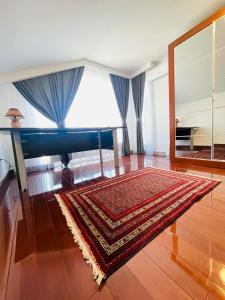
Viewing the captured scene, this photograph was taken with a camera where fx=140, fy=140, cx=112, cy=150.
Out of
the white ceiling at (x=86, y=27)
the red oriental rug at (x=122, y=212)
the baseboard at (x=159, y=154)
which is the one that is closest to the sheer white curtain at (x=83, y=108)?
the white ceiling at (x=86, y=27)

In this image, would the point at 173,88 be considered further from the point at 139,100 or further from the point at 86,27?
the point at 86,27

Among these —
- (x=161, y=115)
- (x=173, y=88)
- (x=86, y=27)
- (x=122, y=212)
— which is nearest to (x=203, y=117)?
(x=173, y=88)

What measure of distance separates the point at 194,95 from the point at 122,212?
2.42 m

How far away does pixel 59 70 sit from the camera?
2969 millimetres

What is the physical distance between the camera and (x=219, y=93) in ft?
6.99

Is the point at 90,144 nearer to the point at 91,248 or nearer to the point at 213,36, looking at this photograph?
the point at 91,248

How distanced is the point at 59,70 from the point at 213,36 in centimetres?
276

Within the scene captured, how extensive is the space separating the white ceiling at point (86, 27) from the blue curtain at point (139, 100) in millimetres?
850

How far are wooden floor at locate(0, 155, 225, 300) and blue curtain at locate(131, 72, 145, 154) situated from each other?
3.01m

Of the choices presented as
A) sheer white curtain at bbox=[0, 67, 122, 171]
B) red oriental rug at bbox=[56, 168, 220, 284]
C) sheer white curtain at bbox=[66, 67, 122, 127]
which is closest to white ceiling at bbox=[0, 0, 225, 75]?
sheer white curtain at bbox=[0, 67, 122, 171]

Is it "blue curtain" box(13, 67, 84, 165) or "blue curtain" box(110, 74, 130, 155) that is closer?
"blue curtain" box(13, 67, 84, 165)

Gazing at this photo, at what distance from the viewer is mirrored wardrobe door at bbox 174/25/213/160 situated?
2.22 metres

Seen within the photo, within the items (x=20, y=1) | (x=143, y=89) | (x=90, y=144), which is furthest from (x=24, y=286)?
(x=143, y=89)

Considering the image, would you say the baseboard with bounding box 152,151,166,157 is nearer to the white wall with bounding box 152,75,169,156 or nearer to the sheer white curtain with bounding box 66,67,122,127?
the white wall with bounding box 152,75,169,156
